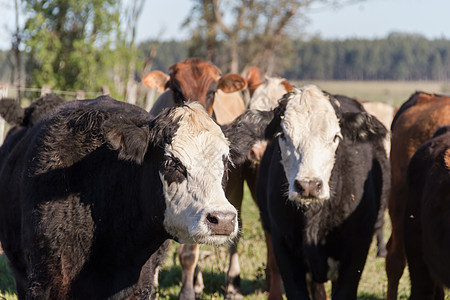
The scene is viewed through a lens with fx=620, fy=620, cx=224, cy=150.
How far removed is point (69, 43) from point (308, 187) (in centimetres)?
1205

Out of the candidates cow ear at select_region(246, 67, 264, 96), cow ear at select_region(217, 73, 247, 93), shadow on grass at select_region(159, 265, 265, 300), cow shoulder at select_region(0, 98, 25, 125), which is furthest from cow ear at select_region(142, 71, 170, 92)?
shadow on grass at select_region(159, 265, 265, 300)

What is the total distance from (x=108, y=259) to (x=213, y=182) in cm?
82

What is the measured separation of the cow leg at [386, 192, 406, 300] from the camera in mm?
6059

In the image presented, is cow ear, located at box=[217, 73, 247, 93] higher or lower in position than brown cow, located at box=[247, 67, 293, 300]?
higher

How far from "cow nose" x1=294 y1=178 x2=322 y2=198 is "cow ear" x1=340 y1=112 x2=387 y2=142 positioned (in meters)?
0.91

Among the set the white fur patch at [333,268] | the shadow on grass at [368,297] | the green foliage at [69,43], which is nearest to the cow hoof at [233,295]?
the shadow on grass at [368,297]

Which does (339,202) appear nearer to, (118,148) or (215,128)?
(215,128)

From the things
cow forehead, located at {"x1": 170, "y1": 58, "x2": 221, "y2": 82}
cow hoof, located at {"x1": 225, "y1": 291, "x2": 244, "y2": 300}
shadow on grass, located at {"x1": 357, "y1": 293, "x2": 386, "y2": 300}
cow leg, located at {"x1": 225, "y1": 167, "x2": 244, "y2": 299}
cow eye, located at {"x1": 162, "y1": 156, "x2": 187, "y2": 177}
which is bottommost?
cow hoof, located at {"x1": 225, "y1": 291, "x2": 244, "y2": 300}

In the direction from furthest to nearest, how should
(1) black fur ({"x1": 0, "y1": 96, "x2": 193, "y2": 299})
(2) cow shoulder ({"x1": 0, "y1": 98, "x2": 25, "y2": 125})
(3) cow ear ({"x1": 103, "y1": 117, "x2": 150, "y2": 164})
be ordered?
(2) cow shoulder ({"x1": 0, "y1": 98, "x2": 25, "y2": 125}) → (1) black fur ({"x1": 0, "y1": 96, "x2": 193, "y2": 299}) → (3) cow ear ({"x1": 103, "y1": 117, "x2": 150, "y2": 164})

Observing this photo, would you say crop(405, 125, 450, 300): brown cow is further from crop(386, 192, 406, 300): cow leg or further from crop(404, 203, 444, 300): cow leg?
crop(386, 192, 406, 300): cow leg

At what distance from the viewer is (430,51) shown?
113 m

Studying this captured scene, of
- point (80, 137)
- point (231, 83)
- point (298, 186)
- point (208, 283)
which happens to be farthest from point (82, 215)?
point (231, 83)

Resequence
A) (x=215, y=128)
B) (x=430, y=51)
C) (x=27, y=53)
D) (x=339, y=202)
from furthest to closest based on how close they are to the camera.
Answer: (x=430, y=51), (x=27, y=53), (x=339, y=202), (x=215, y=128)

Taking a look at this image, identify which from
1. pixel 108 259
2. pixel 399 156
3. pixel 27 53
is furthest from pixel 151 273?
pixel 27 53
